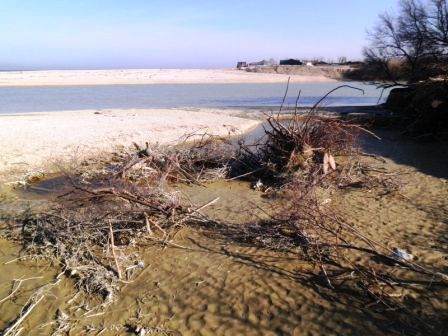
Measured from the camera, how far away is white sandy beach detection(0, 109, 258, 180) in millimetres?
10836

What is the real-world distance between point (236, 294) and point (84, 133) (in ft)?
33.9

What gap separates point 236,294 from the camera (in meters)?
4.62

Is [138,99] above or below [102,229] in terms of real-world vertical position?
below

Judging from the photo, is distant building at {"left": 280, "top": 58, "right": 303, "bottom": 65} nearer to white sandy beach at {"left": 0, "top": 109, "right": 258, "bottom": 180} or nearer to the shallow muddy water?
white sandy beach at {"left": 0, "top": 109, "right": 258, "bottom": 180}

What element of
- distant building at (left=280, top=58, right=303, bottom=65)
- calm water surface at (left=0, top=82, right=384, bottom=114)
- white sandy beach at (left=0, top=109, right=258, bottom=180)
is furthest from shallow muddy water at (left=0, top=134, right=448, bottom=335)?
distant building at (left=280, top=58, right=303, bottom=65)

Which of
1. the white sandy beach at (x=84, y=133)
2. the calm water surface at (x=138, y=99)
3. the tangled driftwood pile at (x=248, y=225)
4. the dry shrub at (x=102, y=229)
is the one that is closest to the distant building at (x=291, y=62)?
the calm water surface at (x=138, y=99)

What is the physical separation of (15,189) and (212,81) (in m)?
46.7

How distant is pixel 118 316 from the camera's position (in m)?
4.39

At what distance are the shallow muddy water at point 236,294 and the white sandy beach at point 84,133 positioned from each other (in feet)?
16.6

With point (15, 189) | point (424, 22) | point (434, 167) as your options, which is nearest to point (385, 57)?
point (424, 22)

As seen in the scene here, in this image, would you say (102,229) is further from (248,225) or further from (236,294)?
(236,294)

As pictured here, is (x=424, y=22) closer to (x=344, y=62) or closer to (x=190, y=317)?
(x=190, y=317)

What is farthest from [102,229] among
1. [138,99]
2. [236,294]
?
[138,99]

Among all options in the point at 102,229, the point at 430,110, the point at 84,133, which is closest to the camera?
the point at 102,229
